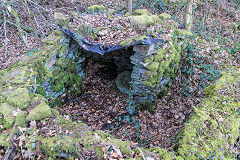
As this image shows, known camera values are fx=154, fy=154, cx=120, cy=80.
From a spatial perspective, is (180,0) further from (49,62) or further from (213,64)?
(49,62)

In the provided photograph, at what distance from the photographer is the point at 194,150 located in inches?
80.1

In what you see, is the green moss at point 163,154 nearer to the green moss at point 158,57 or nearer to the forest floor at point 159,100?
the forest floor at point 159,100

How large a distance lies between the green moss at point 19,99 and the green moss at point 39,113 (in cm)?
27

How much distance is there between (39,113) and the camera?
2.59 m

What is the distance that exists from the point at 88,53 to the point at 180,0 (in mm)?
6517

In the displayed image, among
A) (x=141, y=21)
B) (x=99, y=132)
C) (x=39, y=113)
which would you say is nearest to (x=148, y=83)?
(x=141, y=21)

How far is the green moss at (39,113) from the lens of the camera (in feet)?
8.36

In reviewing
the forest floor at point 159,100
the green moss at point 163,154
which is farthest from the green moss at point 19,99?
the green moss at point 163,154

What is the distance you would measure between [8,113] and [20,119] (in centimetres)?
30

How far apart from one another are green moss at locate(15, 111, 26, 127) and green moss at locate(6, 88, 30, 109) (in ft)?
0.74

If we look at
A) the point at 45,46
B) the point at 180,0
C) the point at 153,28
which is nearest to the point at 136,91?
the point at 153,28

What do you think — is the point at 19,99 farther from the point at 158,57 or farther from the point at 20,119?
the point at 158,57

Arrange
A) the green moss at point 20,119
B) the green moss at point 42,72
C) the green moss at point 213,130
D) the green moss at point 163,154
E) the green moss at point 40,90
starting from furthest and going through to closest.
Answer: the green moss at point 42,72 → the green moss at point 40,90 → the green moss at point 20,119 → the green moss at point 213,130 → the green moss at point 163,154

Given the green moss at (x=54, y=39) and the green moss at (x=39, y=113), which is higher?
the green moss at (x=54, y=39)
